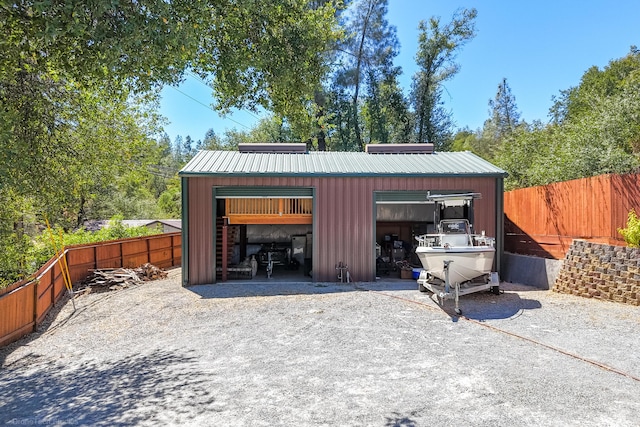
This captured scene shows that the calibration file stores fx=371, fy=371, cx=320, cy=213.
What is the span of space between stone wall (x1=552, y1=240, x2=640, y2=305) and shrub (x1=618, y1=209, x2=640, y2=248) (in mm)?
147

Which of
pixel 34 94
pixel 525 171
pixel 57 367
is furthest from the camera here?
pixel 525 171

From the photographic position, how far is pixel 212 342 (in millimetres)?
6230

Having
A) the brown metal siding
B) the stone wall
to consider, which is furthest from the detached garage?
the stone wall

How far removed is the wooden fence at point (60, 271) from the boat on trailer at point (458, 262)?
320 inches

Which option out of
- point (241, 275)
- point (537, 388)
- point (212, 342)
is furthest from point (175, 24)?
point (241, 275)

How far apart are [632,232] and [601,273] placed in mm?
1120

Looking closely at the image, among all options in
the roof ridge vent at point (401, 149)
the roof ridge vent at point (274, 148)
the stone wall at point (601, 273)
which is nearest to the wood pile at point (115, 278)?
the roof ridge vent at point (274, 148)

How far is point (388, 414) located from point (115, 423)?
2.74 m

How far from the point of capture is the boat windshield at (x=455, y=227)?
9020mm

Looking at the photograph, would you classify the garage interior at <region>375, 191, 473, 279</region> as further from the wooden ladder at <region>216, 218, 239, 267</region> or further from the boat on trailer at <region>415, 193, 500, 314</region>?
the wooden ladder at <region>216, 218, 239, 267</region>

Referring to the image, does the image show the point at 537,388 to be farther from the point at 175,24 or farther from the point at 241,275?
the point at 241,275

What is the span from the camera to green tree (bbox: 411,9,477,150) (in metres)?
24.5

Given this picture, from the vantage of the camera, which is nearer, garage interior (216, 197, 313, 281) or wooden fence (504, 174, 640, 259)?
wooden fence (504, 174, 640, 259)

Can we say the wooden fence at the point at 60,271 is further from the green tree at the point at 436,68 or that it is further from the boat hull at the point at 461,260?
the green tree at the point at 436,68
